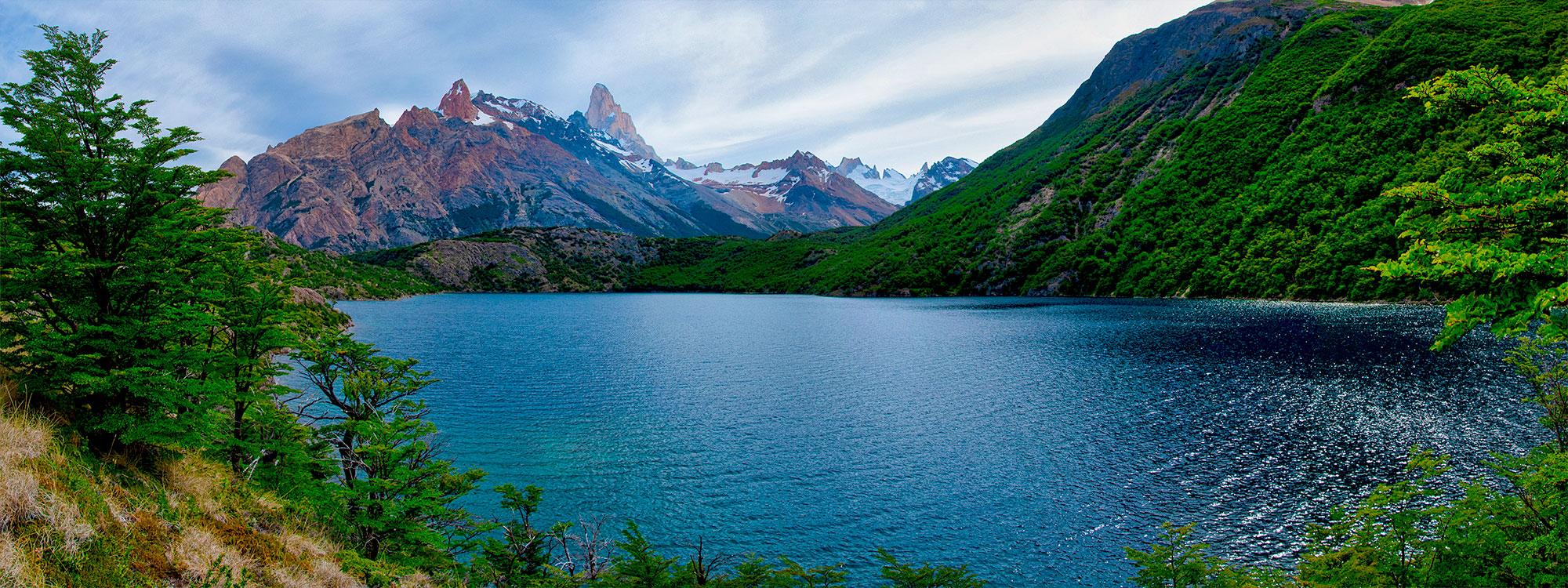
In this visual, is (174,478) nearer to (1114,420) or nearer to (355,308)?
(1114,420)

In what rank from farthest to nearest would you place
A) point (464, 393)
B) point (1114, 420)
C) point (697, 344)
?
point (697, 344)
point (464, 393)
point (1114, 420)

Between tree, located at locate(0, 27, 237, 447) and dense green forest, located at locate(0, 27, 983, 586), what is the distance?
1.9 inches

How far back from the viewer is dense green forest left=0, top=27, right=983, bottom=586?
12.6 metres

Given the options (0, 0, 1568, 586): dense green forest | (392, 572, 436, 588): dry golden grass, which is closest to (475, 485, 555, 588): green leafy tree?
(0, 0, 1568, 586): dense green forest

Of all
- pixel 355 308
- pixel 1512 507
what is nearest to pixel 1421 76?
pixel 1512 507

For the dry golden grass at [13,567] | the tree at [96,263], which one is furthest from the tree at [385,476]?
the dry golden grass at [13,567]

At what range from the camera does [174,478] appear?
54.3ft

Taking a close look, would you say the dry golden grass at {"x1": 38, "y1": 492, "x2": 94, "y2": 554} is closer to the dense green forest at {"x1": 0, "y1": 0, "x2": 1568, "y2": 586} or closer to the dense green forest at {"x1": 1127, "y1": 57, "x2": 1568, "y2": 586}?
the dense green forest at {"x1": 0, "y1": 0, "x2": 1568, "y2": 586}

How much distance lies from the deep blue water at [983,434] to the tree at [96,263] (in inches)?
762

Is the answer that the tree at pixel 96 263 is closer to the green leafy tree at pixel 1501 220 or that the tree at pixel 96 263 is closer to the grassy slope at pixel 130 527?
the grassy slope at pixel 130 527

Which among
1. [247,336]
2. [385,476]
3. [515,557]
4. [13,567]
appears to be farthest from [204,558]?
[247,336]

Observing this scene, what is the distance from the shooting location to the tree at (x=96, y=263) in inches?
615

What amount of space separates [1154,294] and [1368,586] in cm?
20120

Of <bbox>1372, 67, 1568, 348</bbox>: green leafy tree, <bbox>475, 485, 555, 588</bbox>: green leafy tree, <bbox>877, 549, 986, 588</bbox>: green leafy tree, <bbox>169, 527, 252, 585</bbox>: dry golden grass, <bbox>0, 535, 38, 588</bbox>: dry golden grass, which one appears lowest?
<bbox>475, 485, 555, 588</bbox>: green leafy tree
